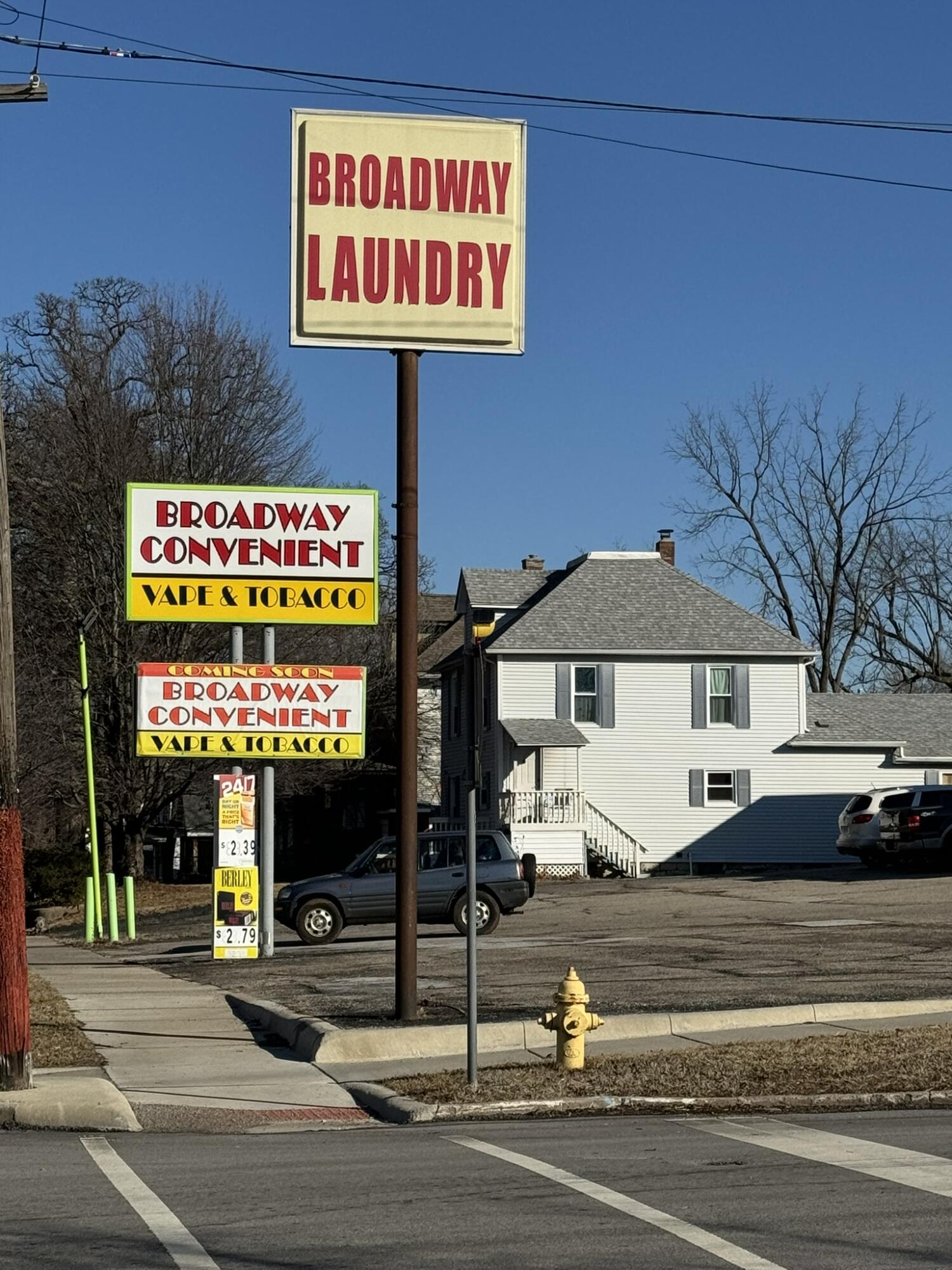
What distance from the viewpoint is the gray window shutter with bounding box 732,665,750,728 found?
159 feet

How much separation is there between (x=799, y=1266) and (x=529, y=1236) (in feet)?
3.94

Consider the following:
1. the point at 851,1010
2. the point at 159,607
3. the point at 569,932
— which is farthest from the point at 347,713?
the point at 851,1010

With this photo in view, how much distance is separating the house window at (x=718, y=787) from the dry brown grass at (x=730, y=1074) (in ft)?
116

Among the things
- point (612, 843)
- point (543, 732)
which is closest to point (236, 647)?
point (543, 732)

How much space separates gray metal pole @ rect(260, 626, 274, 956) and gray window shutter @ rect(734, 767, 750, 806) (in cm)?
2525

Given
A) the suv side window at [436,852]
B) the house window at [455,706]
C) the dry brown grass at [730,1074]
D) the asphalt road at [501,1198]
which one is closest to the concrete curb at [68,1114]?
the asphalt road at [501,1198]

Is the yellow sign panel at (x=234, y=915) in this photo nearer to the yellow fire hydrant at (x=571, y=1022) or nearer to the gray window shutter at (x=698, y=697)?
the yellow fire hydrant at (x=571, y=1022)

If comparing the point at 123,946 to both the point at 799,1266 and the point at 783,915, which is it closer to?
the point at 783,915

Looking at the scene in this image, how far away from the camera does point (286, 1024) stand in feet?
49.9

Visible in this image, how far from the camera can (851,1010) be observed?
14.9 meters

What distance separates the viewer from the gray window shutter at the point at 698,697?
48469 mm

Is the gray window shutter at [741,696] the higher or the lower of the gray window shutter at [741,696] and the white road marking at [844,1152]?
the higher

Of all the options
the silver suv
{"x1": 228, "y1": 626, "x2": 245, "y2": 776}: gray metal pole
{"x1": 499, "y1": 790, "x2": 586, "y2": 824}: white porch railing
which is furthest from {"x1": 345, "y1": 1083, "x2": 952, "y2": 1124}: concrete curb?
{"x1": 499, "y1": 790, "x2": 586, "y2": 824}: white porch railing

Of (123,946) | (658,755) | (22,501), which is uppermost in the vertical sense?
(22,501)
